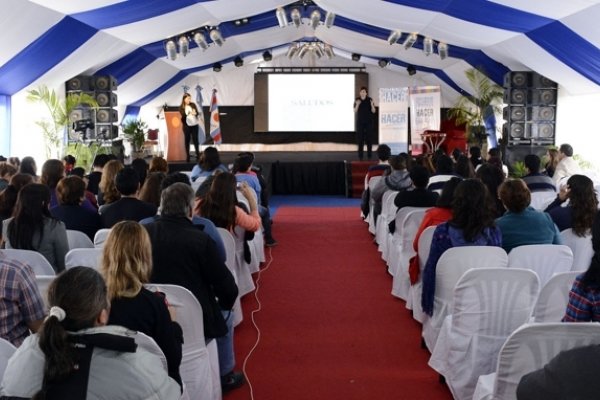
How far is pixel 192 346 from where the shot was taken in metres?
3.10

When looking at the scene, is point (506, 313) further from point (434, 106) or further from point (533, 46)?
point (434, 106)

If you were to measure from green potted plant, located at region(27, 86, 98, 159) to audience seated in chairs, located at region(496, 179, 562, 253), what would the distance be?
9.13 metres

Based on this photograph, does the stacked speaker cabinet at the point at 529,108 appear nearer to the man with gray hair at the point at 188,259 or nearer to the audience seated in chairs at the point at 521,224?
the audience seated in chairs at the point at 521,224

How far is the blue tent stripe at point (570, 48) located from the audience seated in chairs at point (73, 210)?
21.7 feet

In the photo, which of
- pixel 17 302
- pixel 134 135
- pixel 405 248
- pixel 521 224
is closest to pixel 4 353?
pixel 17 302

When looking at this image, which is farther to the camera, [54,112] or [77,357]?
[54,112]

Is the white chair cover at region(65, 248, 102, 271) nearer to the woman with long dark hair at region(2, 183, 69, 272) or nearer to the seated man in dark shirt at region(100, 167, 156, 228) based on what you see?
the woman with long dark hair at region(2, 183, 69, 272)

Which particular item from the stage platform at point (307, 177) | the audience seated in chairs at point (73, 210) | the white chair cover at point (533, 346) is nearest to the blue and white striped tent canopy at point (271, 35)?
the stage platform at point (307, 177)

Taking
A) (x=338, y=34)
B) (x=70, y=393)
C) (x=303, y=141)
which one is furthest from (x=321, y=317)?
(x=303, y=141)

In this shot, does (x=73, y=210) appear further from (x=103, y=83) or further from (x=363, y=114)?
(x=363, y=114)

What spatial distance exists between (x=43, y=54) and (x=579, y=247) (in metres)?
7.91

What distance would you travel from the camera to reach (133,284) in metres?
2.45

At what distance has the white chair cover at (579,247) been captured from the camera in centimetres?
421

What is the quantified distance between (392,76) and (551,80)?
253 inches
